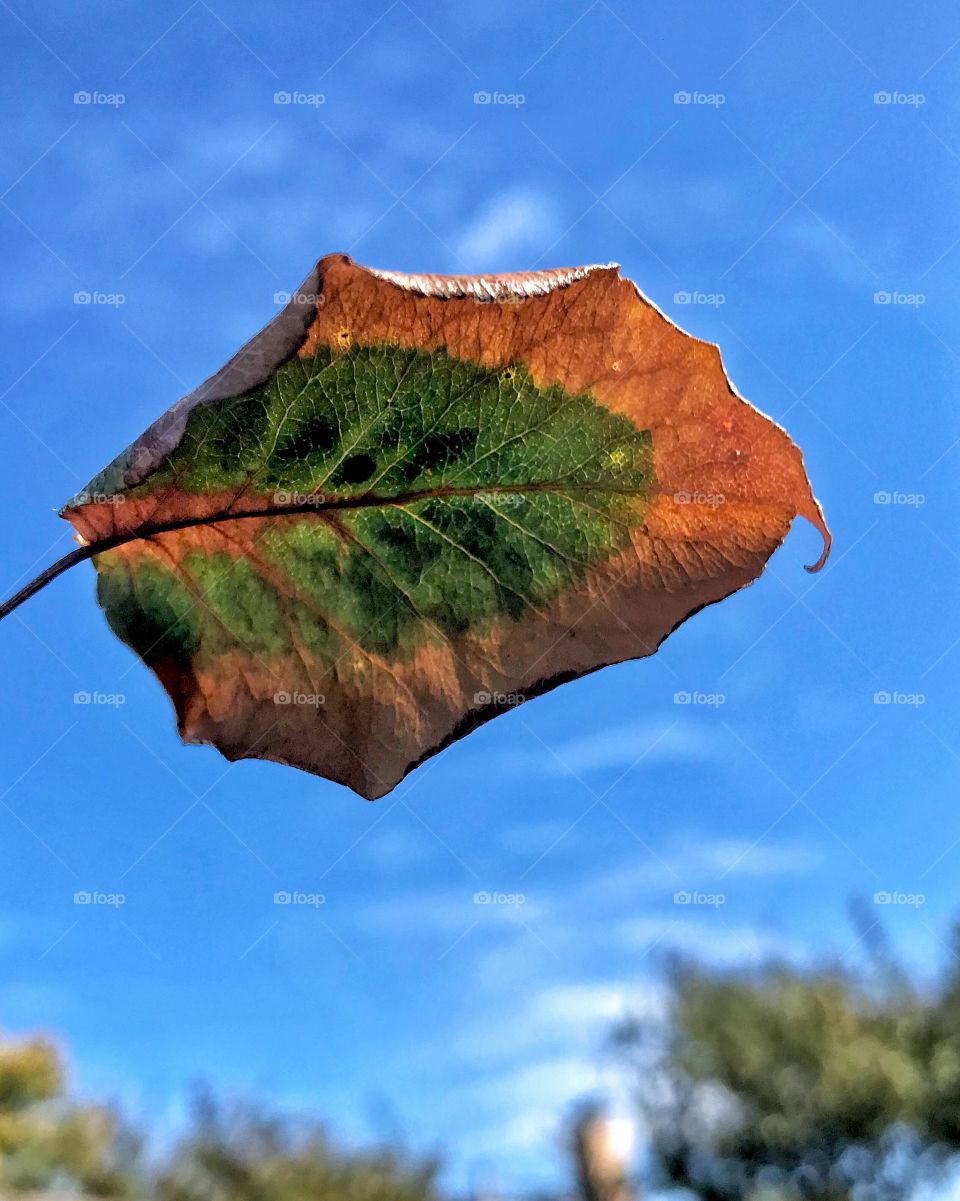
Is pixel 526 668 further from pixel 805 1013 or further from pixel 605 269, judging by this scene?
pixel 805 1013

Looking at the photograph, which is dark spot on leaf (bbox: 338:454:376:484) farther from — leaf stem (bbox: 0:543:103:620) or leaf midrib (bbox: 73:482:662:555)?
leaf stem (bbox: 0:543:103:620)

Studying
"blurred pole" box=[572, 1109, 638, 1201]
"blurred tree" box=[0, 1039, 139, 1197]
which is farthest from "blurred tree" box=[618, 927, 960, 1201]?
"blurred pole" box=[572, 1109, 638, 1201]

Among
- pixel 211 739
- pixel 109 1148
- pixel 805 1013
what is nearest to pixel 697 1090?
pixel 805 1013

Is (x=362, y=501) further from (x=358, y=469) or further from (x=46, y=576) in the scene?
(x=46, y=576)

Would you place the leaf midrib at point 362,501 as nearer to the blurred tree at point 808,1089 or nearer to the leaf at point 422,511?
the leaf at point 422,511

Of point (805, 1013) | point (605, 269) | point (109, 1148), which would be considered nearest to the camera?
point (605, 269)

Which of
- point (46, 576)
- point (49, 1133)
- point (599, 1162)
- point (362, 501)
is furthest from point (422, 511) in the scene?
point (49, 1133)
